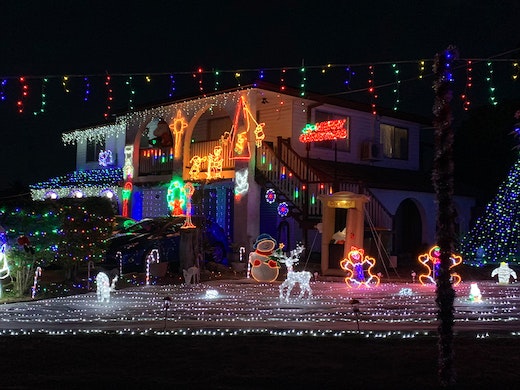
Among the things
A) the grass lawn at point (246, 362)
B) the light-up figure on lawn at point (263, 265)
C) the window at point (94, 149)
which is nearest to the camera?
the grass lawn at point (246, 362)

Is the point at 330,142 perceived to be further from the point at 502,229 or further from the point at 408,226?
the point at 502,229

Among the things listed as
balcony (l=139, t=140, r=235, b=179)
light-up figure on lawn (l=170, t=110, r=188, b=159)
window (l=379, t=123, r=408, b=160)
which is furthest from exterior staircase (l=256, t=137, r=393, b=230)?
window (l=379, t=123, r=408, b=160)

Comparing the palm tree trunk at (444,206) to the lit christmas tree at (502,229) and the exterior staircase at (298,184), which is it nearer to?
the lit christmas tree at (502,229)

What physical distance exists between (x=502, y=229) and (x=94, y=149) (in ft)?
67.5

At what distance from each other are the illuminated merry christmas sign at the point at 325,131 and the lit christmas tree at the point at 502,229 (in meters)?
5.29

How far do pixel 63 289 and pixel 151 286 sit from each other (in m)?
2.07

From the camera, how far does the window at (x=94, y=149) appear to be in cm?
3206

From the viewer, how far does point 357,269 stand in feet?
55.6

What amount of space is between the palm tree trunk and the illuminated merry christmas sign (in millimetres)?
15034

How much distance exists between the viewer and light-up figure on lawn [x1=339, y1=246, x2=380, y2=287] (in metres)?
16.8

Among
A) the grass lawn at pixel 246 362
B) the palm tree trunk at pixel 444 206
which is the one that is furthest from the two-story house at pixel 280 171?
the palm tree trunk at pixel 444 206

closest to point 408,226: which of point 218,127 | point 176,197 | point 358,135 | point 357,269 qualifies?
point 358,135

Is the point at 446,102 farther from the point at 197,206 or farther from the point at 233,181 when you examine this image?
the point at 197,206

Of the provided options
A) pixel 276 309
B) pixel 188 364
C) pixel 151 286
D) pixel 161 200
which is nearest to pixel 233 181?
pixel 161 200
